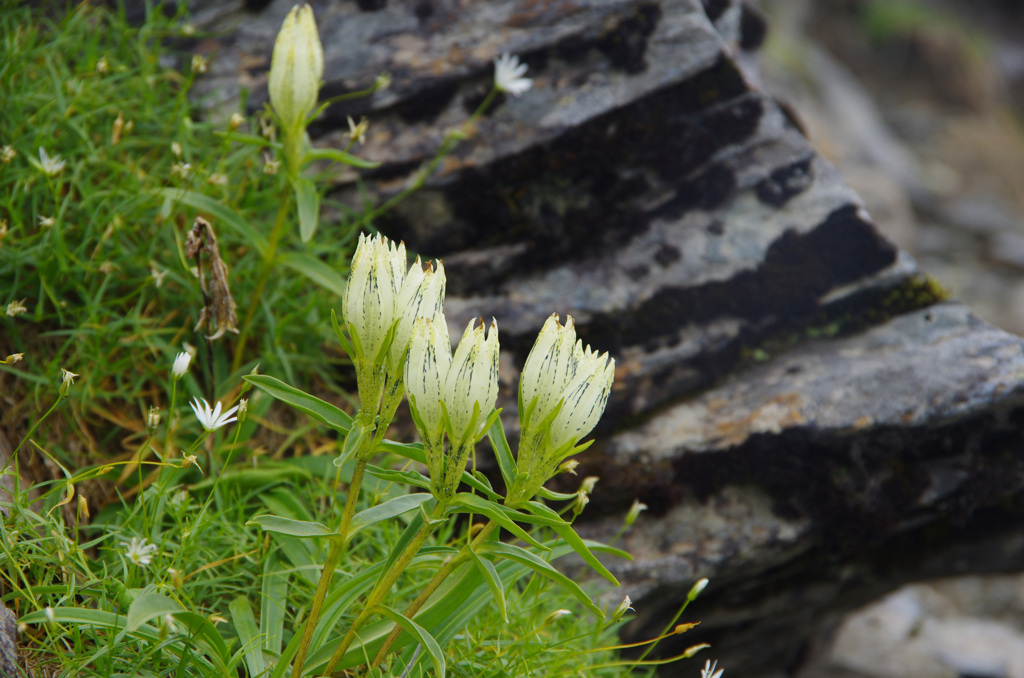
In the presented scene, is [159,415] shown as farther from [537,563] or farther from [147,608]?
[537,563]

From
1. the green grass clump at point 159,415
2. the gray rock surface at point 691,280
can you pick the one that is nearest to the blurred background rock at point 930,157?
the gray rock surface at point 691,280

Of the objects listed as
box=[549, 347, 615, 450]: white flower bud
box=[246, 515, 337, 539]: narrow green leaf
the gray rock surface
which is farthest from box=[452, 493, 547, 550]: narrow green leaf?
the gray rock surface

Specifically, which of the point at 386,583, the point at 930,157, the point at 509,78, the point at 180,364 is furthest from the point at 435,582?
the point at 930,157

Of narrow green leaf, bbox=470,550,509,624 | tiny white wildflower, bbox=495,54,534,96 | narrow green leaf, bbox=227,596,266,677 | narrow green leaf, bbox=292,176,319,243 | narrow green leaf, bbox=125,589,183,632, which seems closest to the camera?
narrow green leaf, bbox=125,589,183,632

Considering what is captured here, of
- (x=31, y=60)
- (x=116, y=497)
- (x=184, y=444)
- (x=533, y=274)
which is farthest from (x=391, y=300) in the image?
(x=31, y=60)

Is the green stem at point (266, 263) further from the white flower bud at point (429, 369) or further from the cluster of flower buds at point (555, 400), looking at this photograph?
the cluster of flower buds at point (555, 400)

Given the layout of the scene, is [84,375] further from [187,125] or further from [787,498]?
[787,498]

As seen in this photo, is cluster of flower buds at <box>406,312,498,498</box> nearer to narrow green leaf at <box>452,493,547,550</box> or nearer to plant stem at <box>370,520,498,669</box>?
narrow green leaf at <box>452,493,547,550</box>
